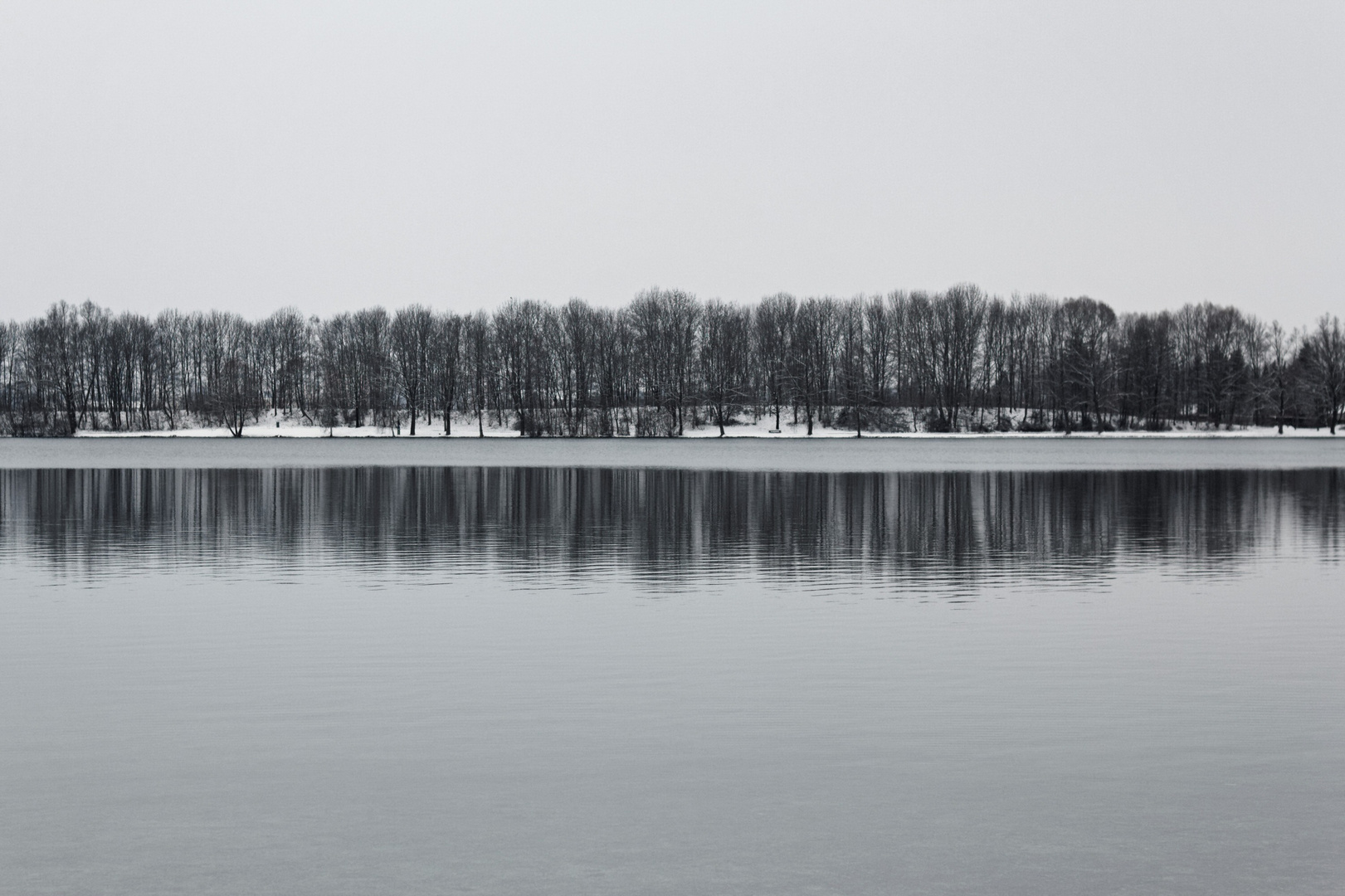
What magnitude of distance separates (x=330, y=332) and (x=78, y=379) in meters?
25.4

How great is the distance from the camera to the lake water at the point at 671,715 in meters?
8.48

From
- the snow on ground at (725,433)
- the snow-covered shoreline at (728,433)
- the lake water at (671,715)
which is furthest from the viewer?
the snow on ground at (725,433)

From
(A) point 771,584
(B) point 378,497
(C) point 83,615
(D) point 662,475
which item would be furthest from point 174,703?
(D) point 662,475

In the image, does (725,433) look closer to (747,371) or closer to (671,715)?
(747,371)

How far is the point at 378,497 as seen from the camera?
146 ft

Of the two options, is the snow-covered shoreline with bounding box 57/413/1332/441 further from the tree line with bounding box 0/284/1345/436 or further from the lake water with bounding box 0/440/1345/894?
the lake water with bounding box 0/440/1345/894

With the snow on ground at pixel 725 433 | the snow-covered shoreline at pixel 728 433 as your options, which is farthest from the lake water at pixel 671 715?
the snow on ground at pixel 725 433

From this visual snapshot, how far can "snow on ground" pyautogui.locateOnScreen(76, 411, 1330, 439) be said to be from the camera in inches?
5369

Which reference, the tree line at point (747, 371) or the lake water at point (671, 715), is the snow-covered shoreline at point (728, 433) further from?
the lake water at point (671, 715)

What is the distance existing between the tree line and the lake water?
111231mm

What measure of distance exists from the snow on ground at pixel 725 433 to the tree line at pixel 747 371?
80 centimetres

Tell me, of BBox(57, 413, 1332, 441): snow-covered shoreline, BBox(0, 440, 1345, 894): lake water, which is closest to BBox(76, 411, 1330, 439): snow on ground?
BBox(57, 413, 1332, 441): snow-covered shoreline

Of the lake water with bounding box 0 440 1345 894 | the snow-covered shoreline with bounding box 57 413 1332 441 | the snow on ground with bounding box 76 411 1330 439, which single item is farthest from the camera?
the snow on ground with bounding box 76 411 1330 439

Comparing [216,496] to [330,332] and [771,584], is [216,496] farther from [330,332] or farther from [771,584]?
[330,332]
